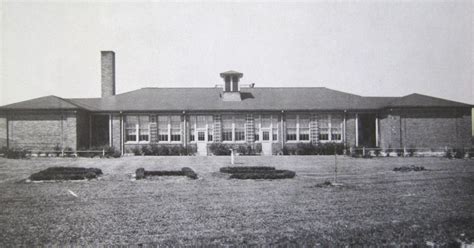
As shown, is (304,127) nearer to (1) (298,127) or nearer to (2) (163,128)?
(1) (298,127)

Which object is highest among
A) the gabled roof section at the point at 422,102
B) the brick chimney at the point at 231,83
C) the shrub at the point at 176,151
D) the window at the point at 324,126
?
the brick chimney at the point at 231,83

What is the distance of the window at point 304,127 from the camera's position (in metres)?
29.4

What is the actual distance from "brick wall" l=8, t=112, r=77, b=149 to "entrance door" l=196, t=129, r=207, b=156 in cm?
818

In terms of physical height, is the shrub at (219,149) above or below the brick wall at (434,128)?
below

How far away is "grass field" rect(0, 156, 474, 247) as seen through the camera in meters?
7.75

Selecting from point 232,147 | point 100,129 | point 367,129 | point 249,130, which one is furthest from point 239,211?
point 367,129

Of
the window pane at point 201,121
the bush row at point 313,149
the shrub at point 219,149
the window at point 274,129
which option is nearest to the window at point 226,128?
the shrub at point 219,149

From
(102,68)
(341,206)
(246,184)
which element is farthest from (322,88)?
(341,206)

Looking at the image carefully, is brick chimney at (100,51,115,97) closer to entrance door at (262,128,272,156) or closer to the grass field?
entrance door at (262,128,272,156)

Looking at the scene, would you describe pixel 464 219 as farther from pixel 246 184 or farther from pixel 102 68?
pixel 102 68

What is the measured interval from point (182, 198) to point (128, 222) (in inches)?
117

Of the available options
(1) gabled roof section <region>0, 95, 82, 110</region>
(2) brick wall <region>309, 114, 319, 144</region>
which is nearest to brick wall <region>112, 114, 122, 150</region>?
(1) gabled roof section <region>0, 95, 82, 110</region>

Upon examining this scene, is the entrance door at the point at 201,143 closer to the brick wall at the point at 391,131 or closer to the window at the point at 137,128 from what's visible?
the window at the point at 137,128

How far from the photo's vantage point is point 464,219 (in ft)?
29.7
